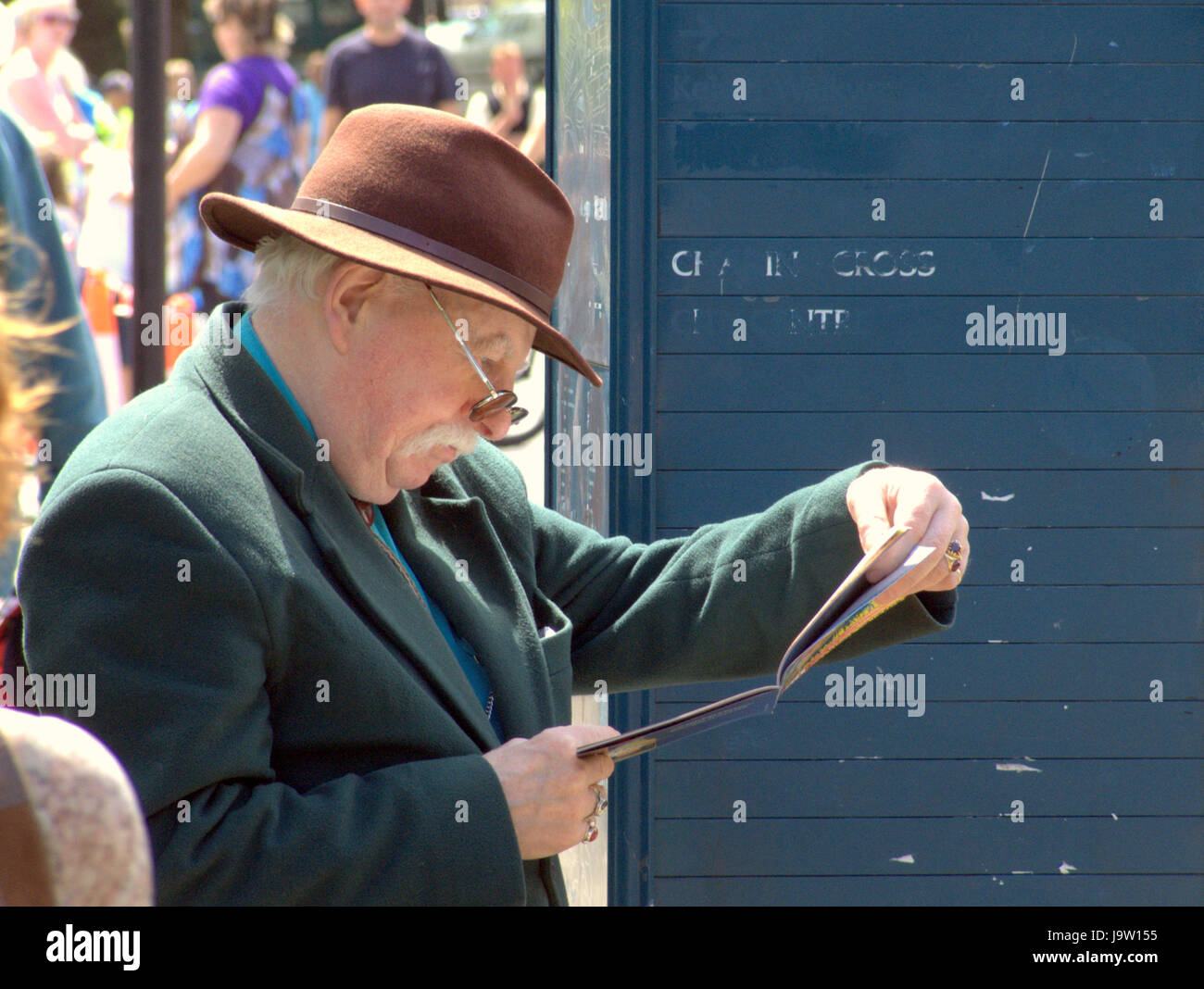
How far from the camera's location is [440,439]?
194 cm

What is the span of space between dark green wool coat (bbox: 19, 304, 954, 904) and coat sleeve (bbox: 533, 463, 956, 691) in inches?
10.8

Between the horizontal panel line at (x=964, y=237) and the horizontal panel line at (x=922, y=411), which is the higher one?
the horizontal panel line at (x=964, y=237)

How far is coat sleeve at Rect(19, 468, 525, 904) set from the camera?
1.54 meters

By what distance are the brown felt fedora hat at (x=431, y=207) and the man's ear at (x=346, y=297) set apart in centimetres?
5

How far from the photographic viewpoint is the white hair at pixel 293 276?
6.12 feet

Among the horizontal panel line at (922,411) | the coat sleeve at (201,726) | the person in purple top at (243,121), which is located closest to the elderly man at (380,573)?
the coat sleeve at (201,726)

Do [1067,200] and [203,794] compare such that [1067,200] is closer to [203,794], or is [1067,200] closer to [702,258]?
[702,258]

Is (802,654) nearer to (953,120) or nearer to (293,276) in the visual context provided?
(293,276)

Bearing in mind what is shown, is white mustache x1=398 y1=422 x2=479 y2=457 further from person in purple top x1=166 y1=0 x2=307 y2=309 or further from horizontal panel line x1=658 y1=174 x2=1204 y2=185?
person in purple top x1=166 y1=0 x2=307 y2=309

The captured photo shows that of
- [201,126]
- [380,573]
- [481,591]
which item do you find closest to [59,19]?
[201,126]

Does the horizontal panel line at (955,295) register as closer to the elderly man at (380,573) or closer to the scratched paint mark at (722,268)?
the scratched paint mark at (722,268)

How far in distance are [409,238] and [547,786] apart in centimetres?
74
